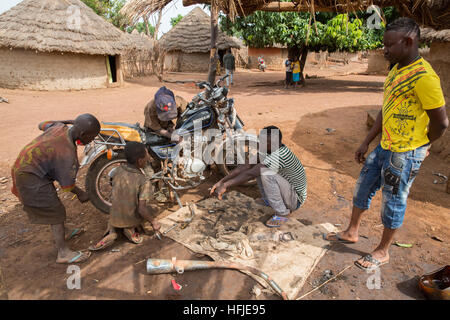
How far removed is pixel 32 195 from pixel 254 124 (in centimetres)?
534

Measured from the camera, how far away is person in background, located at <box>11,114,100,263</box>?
2.32 meters

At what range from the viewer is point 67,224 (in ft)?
10.6

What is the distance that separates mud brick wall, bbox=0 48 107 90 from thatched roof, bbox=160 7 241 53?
30.6ft

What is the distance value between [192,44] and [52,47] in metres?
11.5

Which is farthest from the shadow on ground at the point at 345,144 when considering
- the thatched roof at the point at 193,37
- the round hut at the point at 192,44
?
the round hut at the point at 192,44

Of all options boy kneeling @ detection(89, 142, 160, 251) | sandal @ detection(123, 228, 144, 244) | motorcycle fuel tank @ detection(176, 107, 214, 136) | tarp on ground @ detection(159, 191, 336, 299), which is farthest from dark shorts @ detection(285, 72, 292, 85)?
sandal @ detection(123, 228, 144, 244)

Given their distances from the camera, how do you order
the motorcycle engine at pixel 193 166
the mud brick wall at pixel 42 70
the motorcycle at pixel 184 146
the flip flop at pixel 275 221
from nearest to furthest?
the flip flop at pixel 275 221 < the motorcycle at pixel 184 146 < the motorcycle engine at pixel 193 166 < the mud brick wall at pixel 42 70

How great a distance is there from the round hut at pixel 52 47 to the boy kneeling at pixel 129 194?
1226 cm

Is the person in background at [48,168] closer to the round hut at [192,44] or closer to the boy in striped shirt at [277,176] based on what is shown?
the boy in striped shirt at [277,176]

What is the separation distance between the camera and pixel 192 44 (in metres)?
21.3

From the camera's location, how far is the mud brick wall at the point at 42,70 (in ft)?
40.0

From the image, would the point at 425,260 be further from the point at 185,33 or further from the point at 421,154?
the point at 185,33

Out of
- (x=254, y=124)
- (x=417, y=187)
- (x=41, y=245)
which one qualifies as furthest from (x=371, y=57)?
(x=41, y=245)

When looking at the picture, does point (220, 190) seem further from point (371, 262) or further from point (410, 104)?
point (410, 104)
